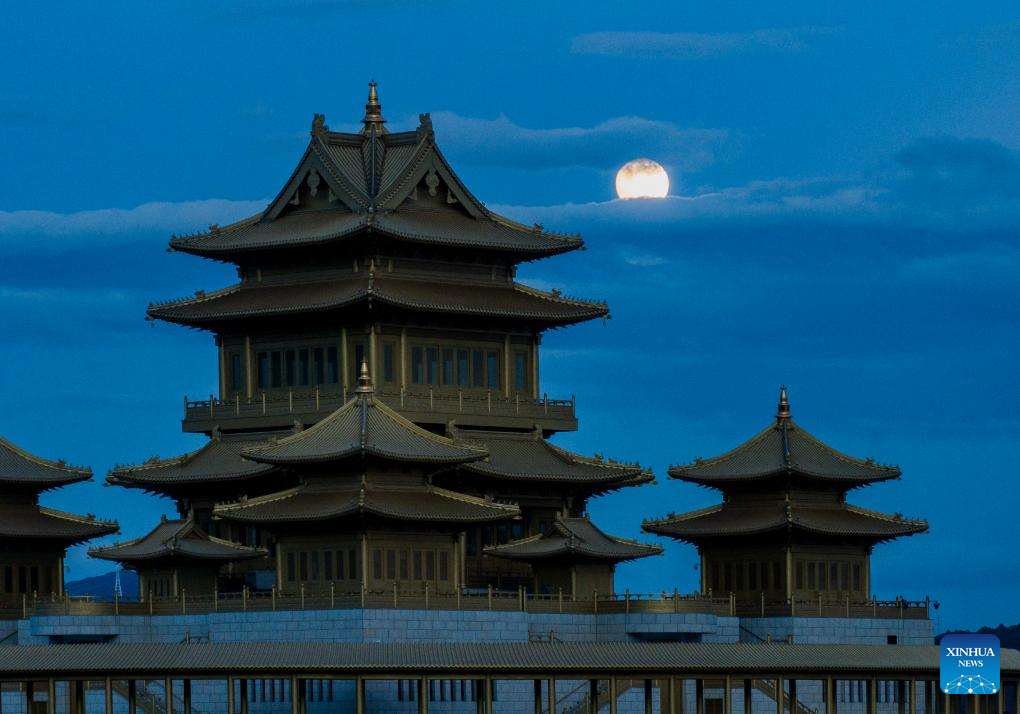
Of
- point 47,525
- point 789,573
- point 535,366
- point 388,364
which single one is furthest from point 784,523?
point 47,525

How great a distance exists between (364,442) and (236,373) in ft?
54.5

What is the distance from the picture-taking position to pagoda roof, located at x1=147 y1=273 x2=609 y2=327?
124812mm

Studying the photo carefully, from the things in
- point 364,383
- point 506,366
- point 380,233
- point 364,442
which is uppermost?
point 380,233

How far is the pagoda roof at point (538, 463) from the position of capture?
124125 millimetres

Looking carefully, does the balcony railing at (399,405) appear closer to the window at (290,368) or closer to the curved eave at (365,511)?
the window at (290,368)

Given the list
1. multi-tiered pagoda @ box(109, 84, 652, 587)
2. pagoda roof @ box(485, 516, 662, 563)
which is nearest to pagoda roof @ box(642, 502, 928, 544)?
multi-tiered pagoda @ box(109, 84, 652, 587)

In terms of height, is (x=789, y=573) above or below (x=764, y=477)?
below

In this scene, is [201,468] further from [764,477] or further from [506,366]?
[764,477]

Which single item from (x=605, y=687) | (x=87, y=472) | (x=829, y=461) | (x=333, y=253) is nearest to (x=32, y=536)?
(x=87, y=472)

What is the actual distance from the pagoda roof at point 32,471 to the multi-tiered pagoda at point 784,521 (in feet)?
82.0

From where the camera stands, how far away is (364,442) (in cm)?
11481

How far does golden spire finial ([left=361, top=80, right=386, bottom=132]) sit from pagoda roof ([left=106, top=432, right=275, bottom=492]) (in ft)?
47.4

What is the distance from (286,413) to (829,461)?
23.3 meters

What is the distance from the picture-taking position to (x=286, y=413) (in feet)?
413
